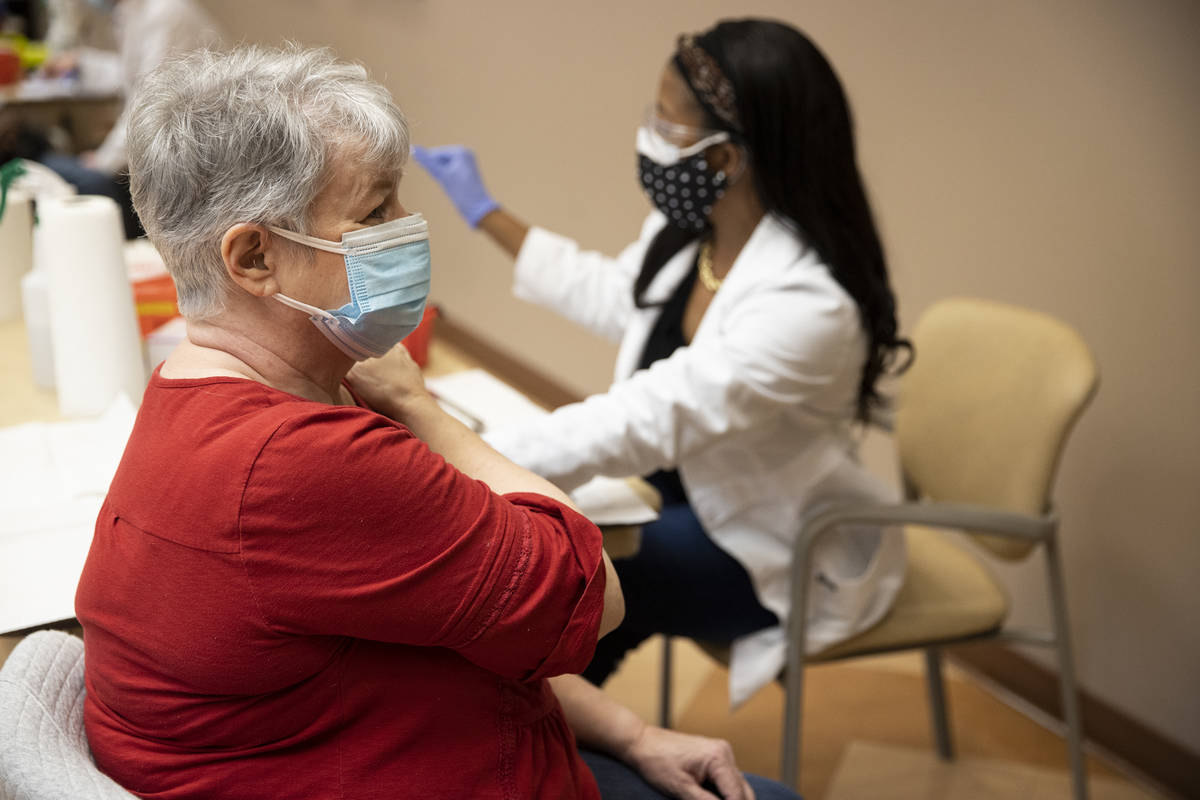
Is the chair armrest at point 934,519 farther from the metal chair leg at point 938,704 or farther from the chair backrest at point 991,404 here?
the metal chair leg at point 938,704

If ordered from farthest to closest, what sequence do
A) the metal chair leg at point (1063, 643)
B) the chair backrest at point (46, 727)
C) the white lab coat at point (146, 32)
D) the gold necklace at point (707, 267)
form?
the white lab coat at point (146, 32) < the gold necklace at point (707, 267) < the metal chair leg at point (1063, 643) < the chair backrest at point (46, 727)

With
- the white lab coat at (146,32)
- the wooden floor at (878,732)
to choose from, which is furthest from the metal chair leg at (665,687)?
the white lab coat at (146,32)

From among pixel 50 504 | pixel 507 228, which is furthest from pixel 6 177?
pixel 507 228

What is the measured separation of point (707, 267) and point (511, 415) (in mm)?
500

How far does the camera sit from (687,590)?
1.67 meters

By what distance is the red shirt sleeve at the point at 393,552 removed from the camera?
76 centimetres

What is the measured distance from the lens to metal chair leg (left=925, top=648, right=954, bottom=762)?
79.0 inches

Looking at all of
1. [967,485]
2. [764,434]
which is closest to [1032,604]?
[967,485]

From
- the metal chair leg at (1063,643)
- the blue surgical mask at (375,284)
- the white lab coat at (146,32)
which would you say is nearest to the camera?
the blue surgical mask at (375,284)

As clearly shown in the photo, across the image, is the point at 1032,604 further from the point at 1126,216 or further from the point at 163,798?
the point at 163,798

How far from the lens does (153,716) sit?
2.71 ft

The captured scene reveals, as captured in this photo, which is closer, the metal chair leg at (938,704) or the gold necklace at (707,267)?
the gold necklace at (707,267)

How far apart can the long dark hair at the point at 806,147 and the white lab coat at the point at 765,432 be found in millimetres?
33

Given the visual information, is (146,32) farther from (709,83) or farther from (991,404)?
(991,404)
